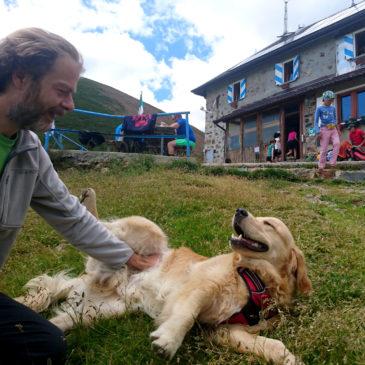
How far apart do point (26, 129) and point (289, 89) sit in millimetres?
23338

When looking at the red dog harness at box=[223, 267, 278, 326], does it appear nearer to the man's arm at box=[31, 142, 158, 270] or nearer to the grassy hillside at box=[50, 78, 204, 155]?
the man's arm at box=[31, 142, 158, 270]

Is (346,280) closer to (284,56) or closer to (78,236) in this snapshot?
(78,236)

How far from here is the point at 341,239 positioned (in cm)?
520

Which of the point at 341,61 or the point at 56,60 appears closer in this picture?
the point at 56,60

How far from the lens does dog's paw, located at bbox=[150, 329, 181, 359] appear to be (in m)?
2.41

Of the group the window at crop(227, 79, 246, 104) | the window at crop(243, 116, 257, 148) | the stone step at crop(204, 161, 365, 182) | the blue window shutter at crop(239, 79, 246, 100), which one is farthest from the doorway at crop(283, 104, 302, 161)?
the stone step at crop(204, 161, 365, 182)

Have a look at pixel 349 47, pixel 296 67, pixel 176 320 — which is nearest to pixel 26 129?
pixel 176 320

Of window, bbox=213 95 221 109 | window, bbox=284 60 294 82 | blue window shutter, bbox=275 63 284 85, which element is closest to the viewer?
window, bbox=284 60 294 82

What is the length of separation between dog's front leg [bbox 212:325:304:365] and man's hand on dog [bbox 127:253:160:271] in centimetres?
96

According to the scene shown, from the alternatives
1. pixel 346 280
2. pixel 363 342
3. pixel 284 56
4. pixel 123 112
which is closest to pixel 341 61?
pixel 284 56

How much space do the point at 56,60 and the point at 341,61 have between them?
21.3 m

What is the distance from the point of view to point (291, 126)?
24922 millimetres

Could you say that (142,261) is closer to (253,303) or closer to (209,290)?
(209,290)

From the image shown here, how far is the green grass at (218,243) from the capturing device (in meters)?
2.60
